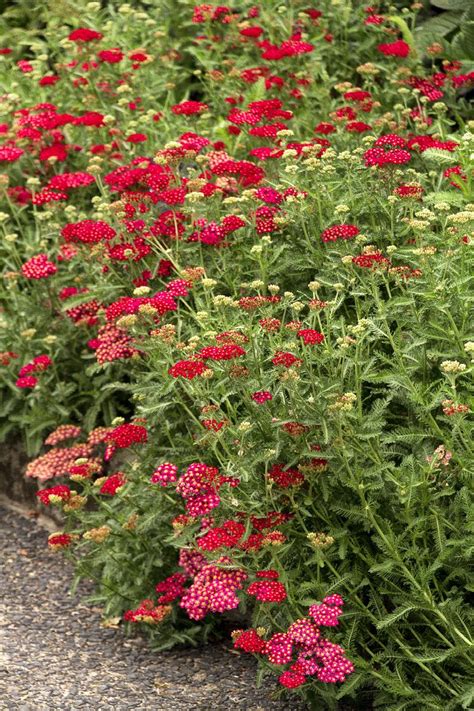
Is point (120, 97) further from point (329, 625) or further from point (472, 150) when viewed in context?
point (329, 625)

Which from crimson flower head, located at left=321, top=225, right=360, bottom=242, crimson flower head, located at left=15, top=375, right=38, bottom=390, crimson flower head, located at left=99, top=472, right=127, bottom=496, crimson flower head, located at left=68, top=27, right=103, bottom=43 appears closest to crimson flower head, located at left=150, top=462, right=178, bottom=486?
crimson flower head, located at left=99, top=472, right=127, bottom=496

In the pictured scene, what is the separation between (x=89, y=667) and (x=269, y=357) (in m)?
1.42

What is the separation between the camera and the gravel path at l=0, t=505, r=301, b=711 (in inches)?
163

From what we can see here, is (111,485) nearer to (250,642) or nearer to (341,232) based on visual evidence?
(250,642)

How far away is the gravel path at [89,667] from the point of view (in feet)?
13.6

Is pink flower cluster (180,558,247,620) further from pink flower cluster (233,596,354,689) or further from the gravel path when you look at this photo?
the gravel path

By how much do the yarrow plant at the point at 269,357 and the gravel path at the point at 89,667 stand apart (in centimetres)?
12

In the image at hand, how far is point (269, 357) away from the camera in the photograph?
382 cm

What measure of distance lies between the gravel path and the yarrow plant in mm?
123

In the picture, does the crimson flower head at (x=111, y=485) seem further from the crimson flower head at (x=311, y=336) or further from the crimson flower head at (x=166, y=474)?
the crimson flower head at (x=311, y=336)

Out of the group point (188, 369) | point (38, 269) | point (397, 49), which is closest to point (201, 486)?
point (188, 369)

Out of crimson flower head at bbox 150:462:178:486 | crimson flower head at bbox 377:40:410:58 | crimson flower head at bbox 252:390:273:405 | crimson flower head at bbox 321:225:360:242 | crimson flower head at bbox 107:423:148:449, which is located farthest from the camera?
crimson flower head at bbox 377:40:410:58

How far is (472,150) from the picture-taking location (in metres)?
4.85

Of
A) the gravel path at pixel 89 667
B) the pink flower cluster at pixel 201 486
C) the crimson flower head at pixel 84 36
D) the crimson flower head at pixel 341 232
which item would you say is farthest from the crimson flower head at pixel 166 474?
the crimson flower head at pixel 84 36
